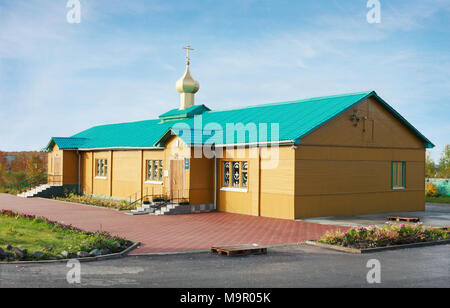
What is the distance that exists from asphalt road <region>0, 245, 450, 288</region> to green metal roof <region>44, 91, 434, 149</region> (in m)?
8.09

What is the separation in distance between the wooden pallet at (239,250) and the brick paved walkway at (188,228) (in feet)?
3.48

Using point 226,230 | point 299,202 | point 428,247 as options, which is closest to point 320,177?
point 299,202

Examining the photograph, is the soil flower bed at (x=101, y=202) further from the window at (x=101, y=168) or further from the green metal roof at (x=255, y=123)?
the green metal roof at (x=255, y=123)

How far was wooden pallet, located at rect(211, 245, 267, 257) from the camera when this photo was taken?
12103 mm

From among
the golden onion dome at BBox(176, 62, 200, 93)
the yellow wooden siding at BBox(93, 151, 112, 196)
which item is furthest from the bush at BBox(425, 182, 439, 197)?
the yellow wooden siding at BBox(93, 151, 112, 196)

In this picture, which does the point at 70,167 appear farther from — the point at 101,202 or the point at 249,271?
the point at 249,271

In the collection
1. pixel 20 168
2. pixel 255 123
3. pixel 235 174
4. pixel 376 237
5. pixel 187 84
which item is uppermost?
pixel 187 84

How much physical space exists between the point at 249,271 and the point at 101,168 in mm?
23223

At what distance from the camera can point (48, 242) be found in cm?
1312

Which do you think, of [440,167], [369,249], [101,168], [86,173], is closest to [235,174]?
[369,249]

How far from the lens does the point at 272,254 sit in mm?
12367

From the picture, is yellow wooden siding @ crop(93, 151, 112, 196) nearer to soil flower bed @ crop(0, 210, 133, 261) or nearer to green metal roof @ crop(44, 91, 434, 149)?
green metal roof @ crop(44, 91, 434, 149)

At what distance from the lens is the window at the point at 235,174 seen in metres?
22.0
